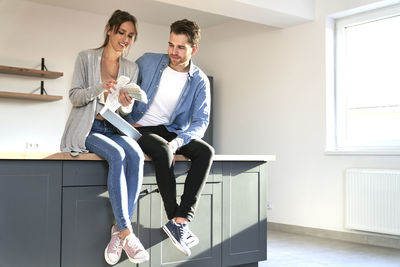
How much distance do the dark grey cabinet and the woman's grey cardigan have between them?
12cm

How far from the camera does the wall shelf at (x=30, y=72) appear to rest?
17.0 ft

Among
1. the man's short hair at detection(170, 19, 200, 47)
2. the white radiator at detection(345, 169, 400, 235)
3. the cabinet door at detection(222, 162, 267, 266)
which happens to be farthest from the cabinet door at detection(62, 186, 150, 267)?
the white radiator at detection(345, 169, 400, 235)

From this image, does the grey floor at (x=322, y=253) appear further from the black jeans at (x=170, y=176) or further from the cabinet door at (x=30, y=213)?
the cabinet door at (x=30, y=213)

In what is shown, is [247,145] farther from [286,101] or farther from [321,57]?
[321,57]

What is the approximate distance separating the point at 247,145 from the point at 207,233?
303cm

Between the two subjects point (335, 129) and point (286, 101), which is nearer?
point (335, 129)

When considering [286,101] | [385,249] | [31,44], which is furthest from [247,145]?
[31,44]

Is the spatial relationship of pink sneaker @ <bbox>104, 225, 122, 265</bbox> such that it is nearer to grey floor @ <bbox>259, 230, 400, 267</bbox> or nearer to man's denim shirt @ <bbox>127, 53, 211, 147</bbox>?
man's denim shirt @ <bbox>127, 53, 211, 147</bbox>

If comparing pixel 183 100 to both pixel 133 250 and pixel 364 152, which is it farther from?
pixel 364 152

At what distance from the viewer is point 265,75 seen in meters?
5.81

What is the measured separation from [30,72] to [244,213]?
10.3 ft

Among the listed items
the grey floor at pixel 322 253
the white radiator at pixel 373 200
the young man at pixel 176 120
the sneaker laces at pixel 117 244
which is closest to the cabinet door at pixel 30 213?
the sneaker laces at pixel 117 244

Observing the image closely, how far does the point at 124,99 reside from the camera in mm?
2631

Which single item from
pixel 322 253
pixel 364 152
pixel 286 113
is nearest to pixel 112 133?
pixel 322 253
